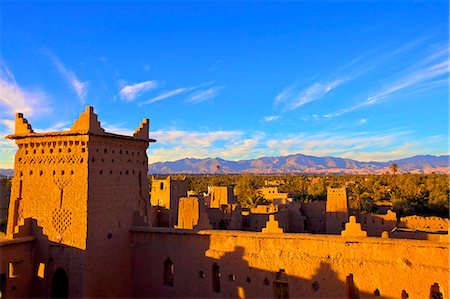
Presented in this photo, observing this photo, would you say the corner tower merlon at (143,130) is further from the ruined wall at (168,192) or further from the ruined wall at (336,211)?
the ruined wall at (336,211)

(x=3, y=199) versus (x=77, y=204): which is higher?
(x=77, y=204)

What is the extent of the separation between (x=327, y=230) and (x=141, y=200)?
55.6 ft

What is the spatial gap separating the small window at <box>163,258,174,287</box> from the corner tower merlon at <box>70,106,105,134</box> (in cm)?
380

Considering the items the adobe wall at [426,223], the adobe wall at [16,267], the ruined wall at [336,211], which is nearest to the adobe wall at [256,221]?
the ruined wall at [336,211]

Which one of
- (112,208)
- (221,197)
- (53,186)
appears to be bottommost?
(221,197)

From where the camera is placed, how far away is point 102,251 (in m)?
9.96

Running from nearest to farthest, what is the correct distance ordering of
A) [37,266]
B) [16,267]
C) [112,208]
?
[16,267] → [37,266] → [112,208]

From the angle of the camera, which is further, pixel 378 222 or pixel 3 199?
pixel 3 199

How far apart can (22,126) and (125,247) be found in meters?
4.19

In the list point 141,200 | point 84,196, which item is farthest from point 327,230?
point 84,196

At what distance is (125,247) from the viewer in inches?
420

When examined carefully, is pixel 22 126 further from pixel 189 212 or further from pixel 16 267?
pixel 189 212

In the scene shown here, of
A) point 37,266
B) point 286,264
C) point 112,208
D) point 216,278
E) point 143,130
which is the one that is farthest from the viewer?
point 143,130

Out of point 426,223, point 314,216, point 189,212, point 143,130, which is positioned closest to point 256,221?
point 314,216
